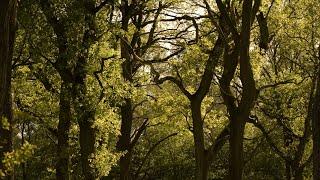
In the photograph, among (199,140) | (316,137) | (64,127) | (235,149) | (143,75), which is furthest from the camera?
(143,75)

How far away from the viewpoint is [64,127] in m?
17.9

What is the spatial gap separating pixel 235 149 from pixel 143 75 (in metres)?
11.8

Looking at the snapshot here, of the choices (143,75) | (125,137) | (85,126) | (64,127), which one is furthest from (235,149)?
(143,75)

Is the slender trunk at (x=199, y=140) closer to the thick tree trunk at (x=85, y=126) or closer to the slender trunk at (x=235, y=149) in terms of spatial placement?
the thick tree trunk at (x=85, y=126)

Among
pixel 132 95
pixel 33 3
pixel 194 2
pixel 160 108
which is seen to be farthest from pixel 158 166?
pixel 33 3

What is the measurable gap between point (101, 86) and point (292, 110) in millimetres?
12189

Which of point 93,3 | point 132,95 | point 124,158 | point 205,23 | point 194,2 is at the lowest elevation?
point 124,158

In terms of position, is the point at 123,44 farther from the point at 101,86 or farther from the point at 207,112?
the point at 207,112

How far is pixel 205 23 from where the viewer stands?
22297 millimetres

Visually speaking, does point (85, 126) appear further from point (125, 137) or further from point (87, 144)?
point (125, 137)

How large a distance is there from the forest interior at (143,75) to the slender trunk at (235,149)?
0.03 m

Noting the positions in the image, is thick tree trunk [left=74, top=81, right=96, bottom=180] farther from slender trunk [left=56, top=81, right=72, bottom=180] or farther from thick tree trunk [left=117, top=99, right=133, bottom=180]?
thick tree trunk [left=117, top=99, right=133, bottom=180]

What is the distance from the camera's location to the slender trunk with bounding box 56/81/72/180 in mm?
16594

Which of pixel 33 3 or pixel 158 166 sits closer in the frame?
pixel 33 3
